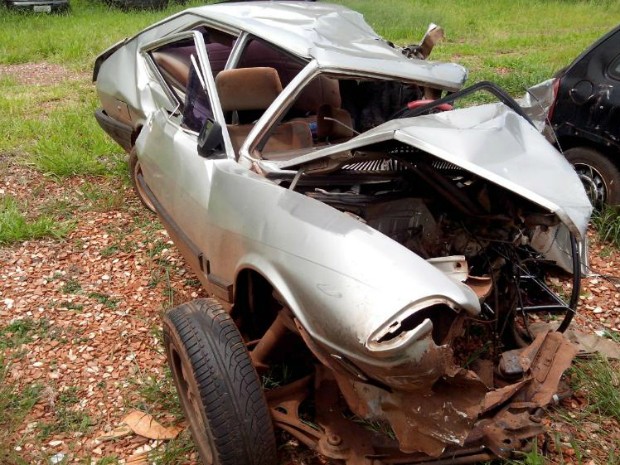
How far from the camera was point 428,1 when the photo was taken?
13562 mm

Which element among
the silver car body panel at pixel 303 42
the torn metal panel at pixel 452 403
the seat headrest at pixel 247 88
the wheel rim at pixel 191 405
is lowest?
the wheel rim at pixel 191 405

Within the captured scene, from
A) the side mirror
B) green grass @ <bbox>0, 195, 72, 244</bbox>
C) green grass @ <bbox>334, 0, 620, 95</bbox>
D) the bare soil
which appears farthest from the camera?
green grass @ <bbox>334, 0, 620, 95</bbox>

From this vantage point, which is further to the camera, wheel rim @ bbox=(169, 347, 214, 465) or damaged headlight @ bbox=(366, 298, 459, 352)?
wheel rim @ bbox=(169, 347, 214, 465)

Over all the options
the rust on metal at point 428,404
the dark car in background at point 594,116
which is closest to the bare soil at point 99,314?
the rust on metal at point 428,404

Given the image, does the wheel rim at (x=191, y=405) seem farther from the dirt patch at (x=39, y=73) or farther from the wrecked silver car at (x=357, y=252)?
the dirt patch at (x=39, y=73)

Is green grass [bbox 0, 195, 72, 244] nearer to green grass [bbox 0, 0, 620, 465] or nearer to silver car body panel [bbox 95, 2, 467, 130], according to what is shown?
green grass [bbox 0, 0, 620, 465]

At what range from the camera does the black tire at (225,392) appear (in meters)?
2.25

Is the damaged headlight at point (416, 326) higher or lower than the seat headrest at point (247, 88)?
lower

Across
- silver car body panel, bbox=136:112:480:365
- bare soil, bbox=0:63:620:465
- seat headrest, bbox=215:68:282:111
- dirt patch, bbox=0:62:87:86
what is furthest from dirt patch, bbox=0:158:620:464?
dirt patch, bbox=0:62:87:86

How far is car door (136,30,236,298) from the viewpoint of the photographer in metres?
2.95

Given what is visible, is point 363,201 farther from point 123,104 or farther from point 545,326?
point 123,104

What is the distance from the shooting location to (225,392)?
7.42 feet

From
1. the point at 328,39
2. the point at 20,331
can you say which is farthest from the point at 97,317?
the point at 328,39

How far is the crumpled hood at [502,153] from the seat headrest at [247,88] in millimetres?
690
